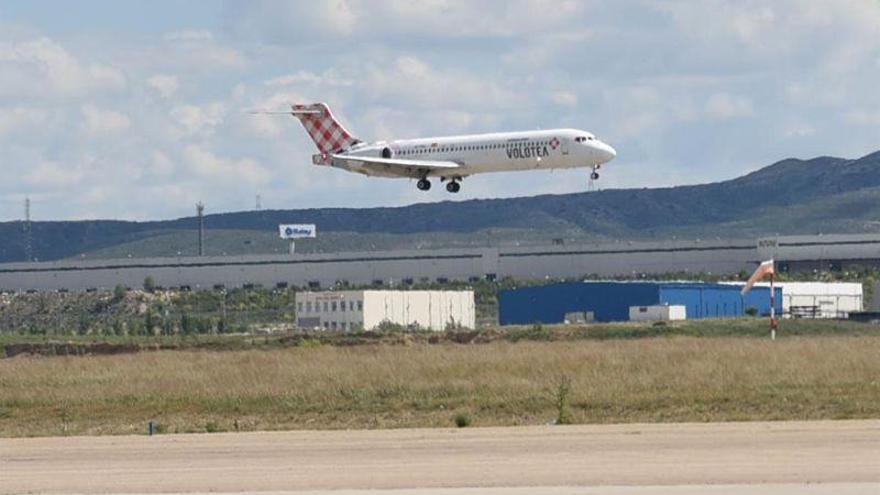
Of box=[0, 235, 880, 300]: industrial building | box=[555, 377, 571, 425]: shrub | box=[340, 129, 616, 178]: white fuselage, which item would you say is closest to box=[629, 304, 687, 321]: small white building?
Result: box=[340, 129, 616, 178]: white fuselage

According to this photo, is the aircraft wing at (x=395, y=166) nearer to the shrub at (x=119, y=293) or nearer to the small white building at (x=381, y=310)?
the small white building at (x=381, y=310)

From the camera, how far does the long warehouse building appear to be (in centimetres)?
13450

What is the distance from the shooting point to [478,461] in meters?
32.9

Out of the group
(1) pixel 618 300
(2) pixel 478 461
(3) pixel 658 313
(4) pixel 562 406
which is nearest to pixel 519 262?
(1) pixel 618 300

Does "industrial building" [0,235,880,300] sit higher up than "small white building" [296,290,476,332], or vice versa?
"industrial building" [0,235,880,300]

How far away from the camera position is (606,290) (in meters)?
104

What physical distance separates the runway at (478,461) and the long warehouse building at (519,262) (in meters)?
94.5

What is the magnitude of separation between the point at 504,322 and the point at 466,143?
2547 centimetres

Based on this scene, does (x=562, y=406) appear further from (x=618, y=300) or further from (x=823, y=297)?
(x=823, y=297)

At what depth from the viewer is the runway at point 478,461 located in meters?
29.1

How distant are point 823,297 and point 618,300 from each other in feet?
36.5

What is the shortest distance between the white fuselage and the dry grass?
18.7 m

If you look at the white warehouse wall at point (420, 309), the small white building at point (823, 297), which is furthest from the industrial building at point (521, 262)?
the white warehouse wall at point (420, 309)

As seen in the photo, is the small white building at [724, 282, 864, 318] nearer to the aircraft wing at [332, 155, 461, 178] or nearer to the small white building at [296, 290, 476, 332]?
the small white building at [296, 290, 476, 332]
